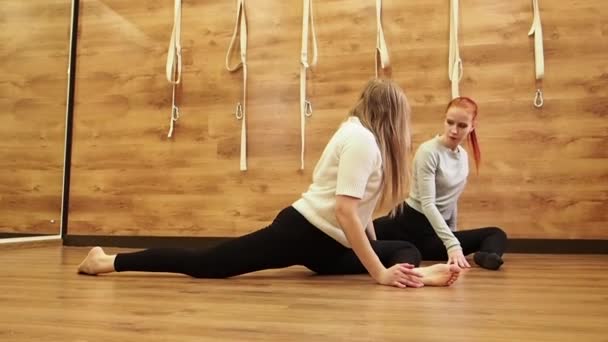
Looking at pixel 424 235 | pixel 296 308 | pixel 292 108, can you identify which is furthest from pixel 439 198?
pixel 296 308

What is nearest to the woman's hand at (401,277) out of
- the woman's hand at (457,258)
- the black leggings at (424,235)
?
the woman's hand at (457,258)

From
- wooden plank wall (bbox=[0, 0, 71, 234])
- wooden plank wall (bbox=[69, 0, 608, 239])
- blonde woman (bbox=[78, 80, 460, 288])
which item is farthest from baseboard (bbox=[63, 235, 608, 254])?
blonde woman (bbox=[78, 80, 460, 288])

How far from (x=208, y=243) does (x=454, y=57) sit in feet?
5.66

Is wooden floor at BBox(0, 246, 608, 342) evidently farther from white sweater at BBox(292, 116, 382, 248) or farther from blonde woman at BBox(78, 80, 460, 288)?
white sweater at BBox(292, 116, 382, 248)

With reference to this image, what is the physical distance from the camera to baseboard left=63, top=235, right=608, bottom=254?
2812 millimetres

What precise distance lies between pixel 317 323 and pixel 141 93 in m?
2.79

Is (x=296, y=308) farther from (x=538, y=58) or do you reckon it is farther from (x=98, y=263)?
(x=538, y=58)

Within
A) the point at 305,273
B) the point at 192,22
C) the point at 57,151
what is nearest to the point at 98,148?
the point at 57,151

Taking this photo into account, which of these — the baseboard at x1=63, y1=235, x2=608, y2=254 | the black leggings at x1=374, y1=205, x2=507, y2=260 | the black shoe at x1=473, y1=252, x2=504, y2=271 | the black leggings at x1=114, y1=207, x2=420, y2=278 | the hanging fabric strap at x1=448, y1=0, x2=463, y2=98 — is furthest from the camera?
the hanging fabric strap at x1=448, y1=0, x2=463, y2=98

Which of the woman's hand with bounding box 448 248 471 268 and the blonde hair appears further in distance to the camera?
the woman's hand with bounding box 448 248 471 268

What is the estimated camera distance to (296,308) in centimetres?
129

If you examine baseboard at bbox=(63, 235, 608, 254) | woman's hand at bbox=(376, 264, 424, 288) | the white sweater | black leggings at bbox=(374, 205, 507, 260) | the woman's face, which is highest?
the woman's face

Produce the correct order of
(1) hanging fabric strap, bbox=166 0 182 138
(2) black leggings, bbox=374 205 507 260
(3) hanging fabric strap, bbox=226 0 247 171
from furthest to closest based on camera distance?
1. (1) hanging fabric strap, bbox=166 0 182 138
2. (3) hanging fabric strap, bbox=226 0 247 171
3. (2) black leggings, bbox=374 205 507 260

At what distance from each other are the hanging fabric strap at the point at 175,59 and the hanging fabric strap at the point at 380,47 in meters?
1.22
